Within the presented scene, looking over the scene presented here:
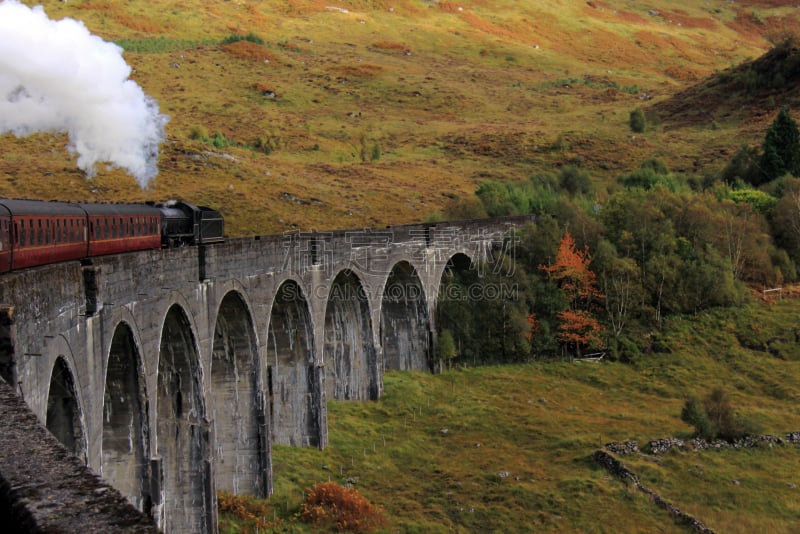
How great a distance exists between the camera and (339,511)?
846 inches

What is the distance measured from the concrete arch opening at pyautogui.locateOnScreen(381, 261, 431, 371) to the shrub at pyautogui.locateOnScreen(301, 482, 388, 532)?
52.7 ft

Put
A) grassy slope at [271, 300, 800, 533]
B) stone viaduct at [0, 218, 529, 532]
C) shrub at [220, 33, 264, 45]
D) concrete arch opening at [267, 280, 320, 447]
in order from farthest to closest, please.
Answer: shrub at [220, 33, 264, 45], concrete arch opening at [267, 280, 320, 447], grassy slope at [271, 300, 800, 533], stone viaduct at [0, 218, 529, 532]

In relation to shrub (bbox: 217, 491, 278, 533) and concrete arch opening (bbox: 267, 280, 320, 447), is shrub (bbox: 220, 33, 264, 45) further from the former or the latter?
shrub (bbox: 217, 491, 278, 533)

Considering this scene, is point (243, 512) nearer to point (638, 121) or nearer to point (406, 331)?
point (406, 331)

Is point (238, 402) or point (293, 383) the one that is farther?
point (293, 383)

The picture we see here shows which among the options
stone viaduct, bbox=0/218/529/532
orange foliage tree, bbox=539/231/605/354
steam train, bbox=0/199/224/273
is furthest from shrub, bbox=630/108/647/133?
steam train, bbox=0/199/224/273

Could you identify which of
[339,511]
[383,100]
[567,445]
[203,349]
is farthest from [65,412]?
[383,100]

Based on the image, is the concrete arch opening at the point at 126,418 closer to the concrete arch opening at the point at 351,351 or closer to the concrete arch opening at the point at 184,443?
the concrete arch opening at the point at 184,443

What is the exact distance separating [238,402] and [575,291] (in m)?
23.8

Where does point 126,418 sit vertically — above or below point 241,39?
below

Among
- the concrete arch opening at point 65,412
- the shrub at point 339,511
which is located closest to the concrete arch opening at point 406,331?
the shrub at point 339,511

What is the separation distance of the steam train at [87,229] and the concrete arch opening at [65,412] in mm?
1811

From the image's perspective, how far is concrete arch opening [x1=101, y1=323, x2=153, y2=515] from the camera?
15398mm

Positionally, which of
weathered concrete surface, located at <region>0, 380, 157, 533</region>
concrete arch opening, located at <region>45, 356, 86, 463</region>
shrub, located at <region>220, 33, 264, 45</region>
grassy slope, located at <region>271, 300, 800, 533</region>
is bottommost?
grassy slope, located at <region>271, 300, 800, 533</region>
